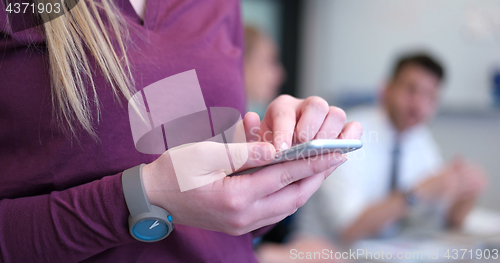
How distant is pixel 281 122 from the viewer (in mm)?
493

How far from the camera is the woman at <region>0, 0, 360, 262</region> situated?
1.36ft

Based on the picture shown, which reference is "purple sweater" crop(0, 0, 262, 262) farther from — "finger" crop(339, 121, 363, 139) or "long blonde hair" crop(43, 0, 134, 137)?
"finger" crop(339, 121, 363, 139)

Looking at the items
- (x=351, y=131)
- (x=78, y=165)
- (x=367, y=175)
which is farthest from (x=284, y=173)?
(x=367, y=175)

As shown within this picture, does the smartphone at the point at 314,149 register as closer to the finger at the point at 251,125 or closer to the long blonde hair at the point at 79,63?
the finger at the point at 251,125

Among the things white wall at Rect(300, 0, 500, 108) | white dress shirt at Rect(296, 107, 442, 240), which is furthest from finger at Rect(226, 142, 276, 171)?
white wall at Rect(300, 0, 500, 108)

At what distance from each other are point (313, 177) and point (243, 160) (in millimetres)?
104

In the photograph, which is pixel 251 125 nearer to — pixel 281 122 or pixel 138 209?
pixel 281 122

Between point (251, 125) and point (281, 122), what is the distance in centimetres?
6

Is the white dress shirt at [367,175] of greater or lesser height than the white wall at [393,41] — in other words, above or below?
below

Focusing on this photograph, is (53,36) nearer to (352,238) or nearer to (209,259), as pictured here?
(209,259)

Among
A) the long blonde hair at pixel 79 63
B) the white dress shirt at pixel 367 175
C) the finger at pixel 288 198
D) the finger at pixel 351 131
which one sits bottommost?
the white dress shirt at pixel 367 175

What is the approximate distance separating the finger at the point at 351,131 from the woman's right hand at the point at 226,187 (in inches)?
3.1

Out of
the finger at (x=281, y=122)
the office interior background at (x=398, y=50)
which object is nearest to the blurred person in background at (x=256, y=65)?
the office interior background at (x=398, y=50)

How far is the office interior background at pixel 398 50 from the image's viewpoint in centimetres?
258
